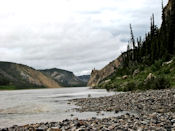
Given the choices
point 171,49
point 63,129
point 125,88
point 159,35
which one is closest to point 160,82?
point 125,88

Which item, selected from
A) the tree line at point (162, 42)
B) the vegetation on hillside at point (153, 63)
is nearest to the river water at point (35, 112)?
the vegetation on hillside at point (153, 63)

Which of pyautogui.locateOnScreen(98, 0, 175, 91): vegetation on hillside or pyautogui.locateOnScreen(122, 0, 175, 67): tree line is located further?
pyautogui.locateOnScreen(122, 0, 175, 67): tree line

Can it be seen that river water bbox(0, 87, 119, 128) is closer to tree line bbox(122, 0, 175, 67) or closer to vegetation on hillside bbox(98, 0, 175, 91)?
vegetation on hillside bbox(98, 0, 175, 91)

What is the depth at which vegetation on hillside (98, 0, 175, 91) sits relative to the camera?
47.1 metres

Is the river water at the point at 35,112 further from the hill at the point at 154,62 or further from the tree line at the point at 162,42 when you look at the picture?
the tree line at the point at 162,42

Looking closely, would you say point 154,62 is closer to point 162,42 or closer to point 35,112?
point 162,42

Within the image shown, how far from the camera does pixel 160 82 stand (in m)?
43.1

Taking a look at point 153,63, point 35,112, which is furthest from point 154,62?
point 35,112

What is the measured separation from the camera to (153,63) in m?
81.5

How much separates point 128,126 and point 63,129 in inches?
139

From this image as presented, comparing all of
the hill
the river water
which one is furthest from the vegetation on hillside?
the river water

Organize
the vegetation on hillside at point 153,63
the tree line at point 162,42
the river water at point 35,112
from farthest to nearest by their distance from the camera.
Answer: the tree line at point 162,42
the vegetation on hillside at point 153,63
the river water at point 35,112

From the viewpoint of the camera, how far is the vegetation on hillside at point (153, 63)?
155 feet

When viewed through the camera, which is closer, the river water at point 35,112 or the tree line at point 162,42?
the river water at point 35,112
